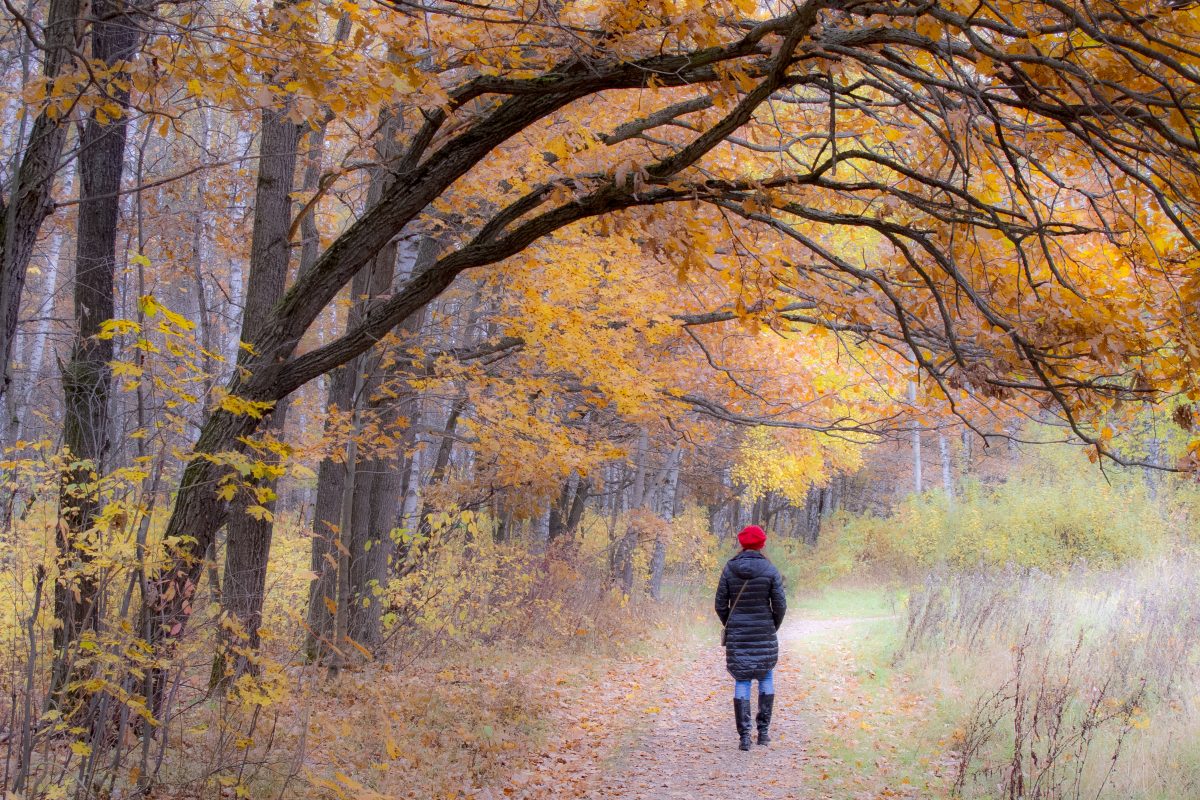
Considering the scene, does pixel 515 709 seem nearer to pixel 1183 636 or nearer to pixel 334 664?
pixel 334 664

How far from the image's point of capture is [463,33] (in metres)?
4.77

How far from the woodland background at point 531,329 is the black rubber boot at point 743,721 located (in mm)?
1073

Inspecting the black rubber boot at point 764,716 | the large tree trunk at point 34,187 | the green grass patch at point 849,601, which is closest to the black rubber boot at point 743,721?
the black rubber boot at point 764,716

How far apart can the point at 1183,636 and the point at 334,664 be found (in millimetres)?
8121

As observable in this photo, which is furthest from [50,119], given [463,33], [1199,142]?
[1199,142]

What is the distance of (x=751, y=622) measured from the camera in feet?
25.1

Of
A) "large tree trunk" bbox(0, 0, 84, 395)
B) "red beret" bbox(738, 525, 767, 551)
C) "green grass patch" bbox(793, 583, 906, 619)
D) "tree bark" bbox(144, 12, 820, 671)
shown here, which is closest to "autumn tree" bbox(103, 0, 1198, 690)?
"tree bark" bbox(144, 12, 820, 671)

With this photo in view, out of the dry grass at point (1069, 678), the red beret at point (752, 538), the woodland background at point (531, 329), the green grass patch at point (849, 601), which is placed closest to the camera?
the woodland background at point (531, 329)

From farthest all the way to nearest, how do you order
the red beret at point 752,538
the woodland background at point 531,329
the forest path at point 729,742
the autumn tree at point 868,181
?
the red beret at point 752,538, the forest path at point 729,742, the woodland background at point 531,329, the autumn tree at point 868,181

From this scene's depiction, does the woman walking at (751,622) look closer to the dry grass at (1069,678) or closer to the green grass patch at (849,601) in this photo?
the dry grass at (1069,678)

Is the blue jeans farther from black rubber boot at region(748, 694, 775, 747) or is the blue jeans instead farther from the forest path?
the forest path

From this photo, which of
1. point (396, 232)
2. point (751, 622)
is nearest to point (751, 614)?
point (751, 622)

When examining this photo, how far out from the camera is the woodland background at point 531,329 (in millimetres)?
4039

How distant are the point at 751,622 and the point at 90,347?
5793 millimetres
